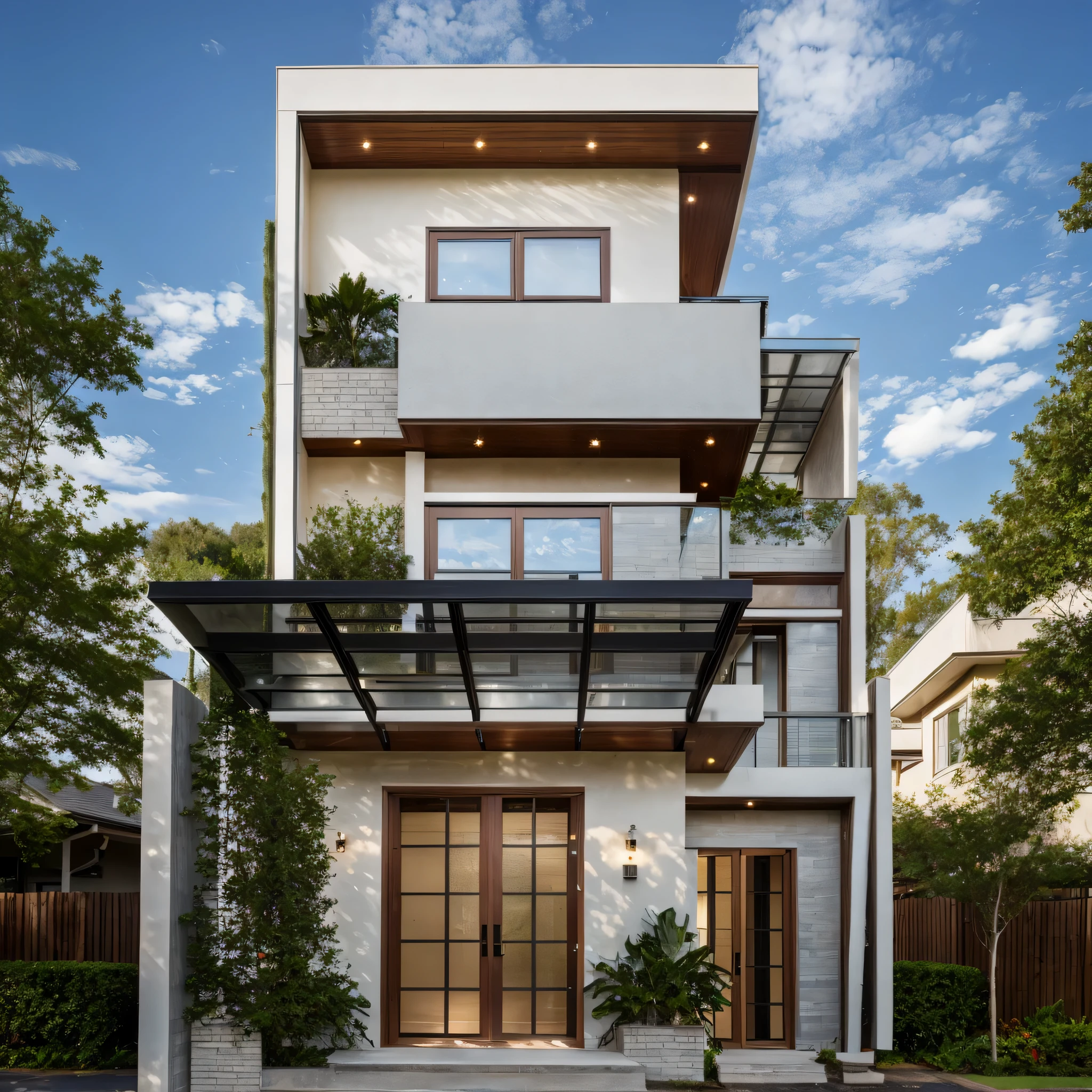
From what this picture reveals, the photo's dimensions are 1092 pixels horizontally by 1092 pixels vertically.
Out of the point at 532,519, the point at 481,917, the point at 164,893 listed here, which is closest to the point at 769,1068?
the point at 481,917

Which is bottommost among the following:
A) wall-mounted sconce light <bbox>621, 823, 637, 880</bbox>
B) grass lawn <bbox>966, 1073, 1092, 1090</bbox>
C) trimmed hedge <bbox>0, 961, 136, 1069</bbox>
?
grass lawn <bbox>966, 1073, 1092, 1090</bbox>

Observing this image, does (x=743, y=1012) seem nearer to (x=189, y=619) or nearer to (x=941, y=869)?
(x=941, y=869)

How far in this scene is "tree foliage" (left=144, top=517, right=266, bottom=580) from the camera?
73.6 ft

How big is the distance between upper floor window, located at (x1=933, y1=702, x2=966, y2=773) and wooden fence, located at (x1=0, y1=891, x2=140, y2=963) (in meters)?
16.3

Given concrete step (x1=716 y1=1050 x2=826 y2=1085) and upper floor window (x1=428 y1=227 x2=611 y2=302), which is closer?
concrete step (x1=716 y1=1050 x2=826 y2=1085)

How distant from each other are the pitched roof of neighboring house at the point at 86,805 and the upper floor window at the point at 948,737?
53.9ft

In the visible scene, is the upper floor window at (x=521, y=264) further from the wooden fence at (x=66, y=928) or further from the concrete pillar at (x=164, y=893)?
the wooden fence at (x=66, y=928)

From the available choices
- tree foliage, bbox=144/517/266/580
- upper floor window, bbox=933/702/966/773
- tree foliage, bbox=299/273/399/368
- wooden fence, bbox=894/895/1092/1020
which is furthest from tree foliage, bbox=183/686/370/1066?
upper floor window, bbox=933/702/966/773

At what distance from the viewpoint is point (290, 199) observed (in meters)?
12.4

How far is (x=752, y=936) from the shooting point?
509 inches

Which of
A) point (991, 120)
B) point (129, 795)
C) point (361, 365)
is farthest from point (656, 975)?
point (991, 120)

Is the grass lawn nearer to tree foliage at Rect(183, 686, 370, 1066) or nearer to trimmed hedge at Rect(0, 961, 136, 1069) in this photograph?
tree foliage at Rect(183, 686, 370, 1066)

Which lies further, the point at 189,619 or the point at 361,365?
the point at 361,365

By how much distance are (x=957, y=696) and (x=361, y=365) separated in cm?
1677
